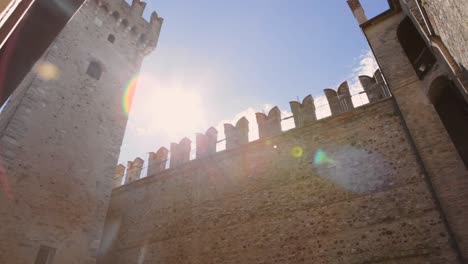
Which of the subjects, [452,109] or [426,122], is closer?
[426,122]

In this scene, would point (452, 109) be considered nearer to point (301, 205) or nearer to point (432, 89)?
point (432, 89)

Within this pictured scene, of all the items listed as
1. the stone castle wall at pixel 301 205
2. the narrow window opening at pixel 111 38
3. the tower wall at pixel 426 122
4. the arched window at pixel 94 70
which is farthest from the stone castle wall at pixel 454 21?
the narrow window opening at pixel 111 38

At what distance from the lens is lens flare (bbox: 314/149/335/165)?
7695 mm

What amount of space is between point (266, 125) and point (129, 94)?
217 inches

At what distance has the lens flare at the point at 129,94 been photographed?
440 inches

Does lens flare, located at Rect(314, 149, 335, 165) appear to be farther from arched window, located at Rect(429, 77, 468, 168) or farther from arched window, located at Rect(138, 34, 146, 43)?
arched window, located at Rect(138, 34, 146, 43)

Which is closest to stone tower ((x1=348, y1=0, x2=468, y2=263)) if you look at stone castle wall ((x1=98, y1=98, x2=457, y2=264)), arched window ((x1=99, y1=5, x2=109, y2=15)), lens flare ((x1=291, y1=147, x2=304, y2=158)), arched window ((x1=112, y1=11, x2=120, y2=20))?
stone castle wall ((x1=98, y1=98, x2=457, y2=264))

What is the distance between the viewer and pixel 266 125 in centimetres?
928

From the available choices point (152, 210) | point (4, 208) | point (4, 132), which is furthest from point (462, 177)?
point (4, 132)

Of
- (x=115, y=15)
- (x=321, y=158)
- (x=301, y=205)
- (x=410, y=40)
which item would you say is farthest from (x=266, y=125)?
(x=115, y=15)

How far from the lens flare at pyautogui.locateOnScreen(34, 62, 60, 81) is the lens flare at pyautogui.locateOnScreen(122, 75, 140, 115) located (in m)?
2.43

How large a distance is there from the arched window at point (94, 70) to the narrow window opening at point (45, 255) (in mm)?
5434

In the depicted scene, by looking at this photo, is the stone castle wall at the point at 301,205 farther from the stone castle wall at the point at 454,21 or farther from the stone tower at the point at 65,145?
the stone castle wall at the point at 454,21

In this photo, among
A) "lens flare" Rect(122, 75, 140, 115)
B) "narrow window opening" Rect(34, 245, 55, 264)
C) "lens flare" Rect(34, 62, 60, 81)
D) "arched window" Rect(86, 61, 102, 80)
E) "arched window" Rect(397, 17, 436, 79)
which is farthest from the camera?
"lens flare" Rect(122, 75, 140, 115)
